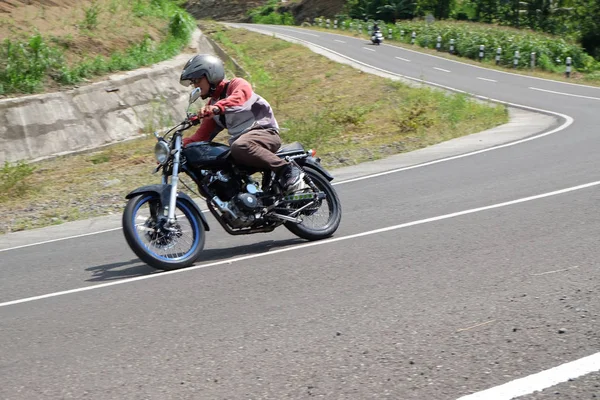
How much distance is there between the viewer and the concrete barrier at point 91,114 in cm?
1681

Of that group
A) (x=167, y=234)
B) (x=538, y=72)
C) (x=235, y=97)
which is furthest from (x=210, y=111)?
(x=538, y=72)

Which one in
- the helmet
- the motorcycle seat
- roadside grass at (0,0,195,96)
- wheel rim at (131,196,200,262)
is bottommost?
roadside grass at (0,0,195,96)

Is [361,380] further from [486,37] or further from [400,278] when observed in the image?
[486,37]

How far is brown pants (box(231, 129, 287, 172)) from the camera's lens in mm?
7754

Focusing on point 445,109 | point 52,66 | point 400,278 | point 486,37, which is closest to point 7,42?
point 52,66

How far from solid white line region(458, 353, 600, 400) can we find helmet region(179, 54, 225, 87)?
4.43 meters

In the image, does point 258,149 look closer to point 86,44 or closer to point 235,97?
point 235,97

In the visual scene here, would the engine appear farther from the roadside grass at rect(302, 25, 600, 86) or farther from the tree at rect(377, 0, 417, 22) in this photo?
the tree at rect(377, 0, 417, 22)

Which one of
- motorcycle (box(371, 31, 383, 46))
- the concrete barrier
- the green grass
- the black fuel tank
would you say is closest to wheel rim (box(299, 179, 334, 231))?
A: the black fuel tank

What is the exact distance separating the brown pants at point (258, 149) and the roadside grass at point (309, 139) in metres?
4.08

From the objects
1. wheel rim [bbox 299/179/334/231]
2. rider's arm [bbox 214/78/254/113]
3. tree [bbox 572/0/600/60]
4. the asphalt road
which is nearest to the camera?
the asphalt road

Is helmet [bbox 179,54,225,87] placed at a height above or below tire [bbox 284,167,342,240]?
above

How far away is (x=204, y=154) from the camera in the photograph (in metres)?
7.69

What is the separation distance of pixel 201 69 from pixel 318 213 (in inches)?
75.3
